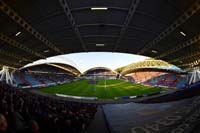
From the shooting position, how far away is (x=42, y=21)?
64.4ft

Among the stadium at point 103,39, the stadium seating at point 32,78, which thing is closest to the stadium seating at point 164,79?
the stadium at point 103,39

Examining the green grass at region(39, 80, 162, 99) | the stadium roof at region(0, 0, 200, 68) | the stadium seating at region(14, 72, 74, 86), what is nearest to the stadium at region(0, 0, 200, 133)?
the stadium roof at region(0, 0, 200, 68)

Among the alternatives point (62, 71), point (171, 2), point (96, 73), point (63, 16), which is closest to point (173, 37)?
point (171, 2)

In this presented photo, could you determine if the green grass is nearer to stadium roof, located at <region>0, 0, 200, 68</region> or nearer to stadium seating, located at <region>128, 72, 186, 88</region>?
stadium seating, located at <region>128, 72, 186, 88</region>

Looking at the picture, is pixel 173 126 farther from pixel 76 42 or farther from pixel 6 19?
pixel 76 42

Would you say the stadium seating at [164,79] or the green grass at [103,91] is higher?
the stadium seating at [164,79]

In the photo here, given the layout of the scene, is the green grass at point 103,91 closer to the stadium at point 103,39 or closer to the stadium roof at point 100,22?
the stadium at point 103,39

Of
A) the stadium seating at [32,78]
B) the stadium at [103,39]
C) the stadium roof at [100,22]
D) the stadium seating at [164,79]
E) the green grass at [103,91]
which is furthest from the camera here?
the stadium seating at [164,79]

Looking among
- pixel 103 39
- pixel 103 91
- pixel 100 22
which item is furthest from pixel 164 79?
pixel 100 22

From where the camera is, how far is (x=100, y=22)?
22.1 meters

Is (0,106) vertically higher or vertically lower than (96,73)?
lower

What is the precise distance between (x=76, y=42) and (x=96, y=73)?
11619 cm

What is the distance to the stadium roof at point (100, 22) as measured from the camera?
51.9 feet

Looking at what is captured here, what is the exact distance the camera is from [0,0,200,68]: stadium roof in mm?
15828
